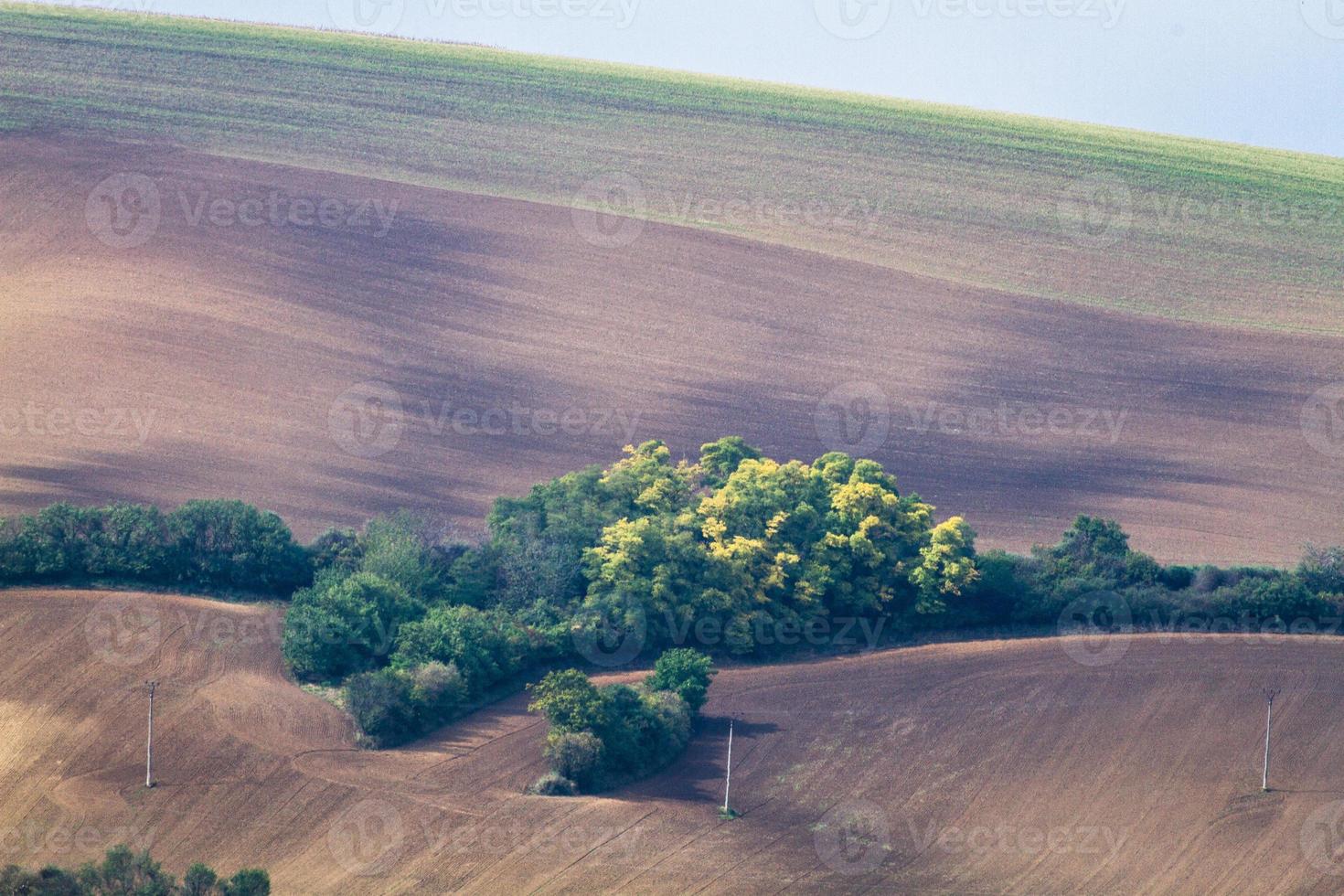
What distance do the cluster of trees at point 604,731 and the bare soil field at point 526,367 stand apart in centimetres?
1518

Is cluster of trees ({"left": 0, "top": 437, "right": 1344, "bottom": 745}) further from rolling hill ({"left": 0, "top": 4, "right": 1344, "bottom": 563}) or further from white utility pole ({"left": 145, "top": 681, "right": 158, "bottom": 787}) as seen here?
white utility pole ({"left": 145, "top": 681, "right": 158, "bottom": 787})

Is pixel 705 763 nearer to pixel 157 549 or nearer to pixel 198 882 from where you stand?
pixel 198 882

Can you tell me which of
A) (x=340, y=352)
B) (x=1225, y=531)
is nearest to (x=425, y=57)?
(x=340, y=352)

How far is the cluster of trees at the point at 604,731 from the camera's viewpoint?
39.7 m

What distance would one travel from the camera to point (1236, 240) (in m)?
77.1

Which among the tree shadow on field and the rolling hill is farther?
the rolling hill

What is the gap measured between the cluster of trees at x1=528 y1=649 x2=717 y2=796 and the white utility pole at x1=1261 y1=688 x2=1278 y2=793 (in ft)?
47.9

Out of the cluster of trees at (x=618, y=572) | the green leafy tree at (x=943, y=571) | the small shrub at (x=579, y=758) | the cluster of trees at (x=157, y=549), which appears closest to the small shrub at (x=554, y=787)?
the small shrub at (x=579, y=758)

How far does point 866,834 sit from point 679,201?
142 ft

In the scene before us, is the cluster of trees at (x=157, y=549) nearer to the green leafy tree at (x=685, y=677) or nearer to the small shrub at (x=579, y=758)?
the green leafy tree at (x=685, y=677)

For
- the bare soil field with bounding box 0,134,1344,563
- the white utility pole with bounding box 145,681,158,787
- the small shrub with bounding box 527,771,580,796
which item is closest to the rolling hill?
the bare soil field with bounding box 0,134,1344,563

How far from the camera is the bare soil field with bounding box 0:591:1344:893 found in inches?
1414

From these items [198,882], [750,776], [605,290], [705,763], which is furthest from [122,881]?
[605,290]

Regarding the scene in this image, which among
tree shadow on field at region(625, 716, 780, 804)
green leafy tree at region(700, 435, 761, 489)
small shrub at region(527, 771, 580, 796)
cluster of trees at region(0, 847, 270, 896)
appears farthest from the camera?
green leafy tree at region(700, 435, 761, 489)
